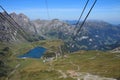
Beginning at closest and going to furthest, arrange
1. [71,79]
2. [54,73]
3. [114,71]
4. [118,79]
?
[118,79] → [71,79] → [114,71] → [54,73]

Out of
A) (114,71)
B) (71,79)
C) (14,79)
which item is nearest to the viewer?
(71,79)

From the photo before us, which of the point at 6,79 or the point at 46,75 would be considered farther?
the point at 6,79

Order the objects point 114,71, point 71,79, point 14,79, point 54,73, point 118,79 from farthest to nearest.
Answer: point 14,79 → point 54,73 → point 114,71 → point 71,79 → point 118,79

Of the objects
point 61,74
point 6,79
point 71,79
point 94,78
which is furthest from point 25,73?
point 94,78

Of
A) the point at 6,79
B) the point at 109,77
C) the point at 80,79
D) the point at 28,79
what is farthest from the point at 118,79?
the point at 6,79

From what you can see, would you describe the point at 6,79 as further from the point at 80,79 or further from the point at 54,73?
the point at 80,79

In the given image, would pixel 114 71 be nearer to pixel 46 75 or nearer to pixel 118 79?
pixel 118 79

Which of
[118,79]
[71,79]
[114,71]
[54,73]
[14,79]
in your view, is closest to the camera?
[118,79]

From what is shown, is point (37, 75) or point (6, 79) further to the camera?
point (6, 79)
